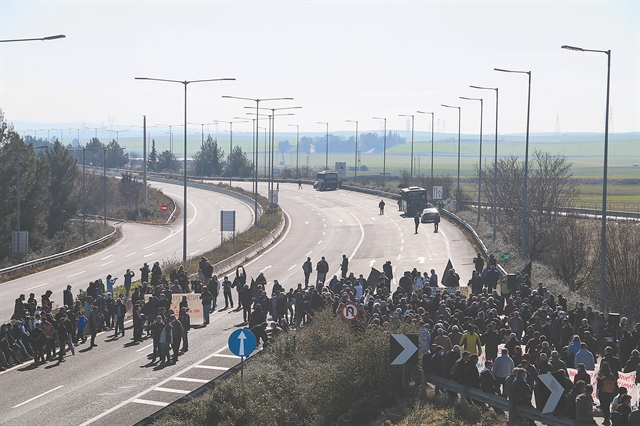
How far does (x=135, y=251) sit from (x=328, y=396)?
40.8 metres

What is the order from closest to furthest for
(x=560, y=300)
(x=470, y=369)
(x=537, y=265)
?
(x=470, y=369) < (x=560, y=300) < (x=537, y=265)

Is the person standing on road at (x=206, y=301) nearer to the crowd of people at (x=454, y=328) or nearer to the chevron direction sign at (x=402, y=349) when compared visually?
the crowd of people at (x=454, y=328)

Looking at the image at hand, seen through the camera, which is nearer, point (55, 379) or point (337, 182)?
point (55, 379)

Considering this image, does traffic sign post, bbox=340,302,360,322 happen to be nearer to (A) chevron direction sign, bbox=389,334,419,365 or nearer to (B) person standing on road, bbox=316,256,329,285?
(A) chevron direction sign, bbox=389,334,419,365

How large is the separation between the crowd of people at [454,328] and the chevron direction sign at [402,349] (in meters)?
0.46

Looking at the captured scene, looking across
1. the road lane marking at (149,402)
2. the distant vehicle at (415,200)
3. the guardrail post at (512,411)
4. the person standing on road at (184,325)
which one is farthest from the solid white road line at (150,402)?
the distant vehicle at (415,200)

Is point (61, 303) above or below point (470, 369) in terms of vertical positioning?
below

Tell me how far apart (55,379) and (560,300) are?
1578 cm

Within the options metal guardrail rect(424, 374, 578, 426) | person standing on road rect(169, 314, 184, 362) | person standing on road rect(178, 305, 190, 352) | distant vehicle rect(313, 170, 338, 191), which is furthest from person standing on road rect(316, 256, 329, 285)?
distant vehicle rect(313, 170, 338, 191)

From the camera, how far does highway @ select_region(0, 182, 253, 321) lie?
40.9 metres

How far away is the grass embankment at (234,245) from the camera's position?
42.2m

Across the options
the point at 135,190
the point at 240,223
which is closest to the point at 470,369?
the point at 240,223

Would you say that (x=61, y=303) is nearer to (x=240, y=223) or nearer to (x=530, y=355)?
(x=530, y=355)

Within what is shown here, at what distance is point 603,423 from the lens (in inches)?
597
